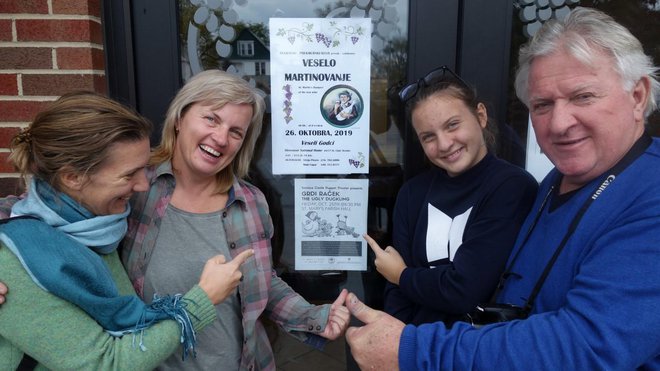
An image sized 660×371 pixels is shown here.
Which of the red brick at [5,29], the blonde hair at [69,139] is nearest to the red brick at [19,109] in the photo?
the red brick at [5,29]

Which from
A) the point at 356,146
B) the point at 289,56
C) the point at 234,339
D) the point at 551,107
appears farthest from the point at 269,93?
the point at 551,107

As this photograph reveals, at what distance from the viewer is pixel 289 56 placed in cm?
210

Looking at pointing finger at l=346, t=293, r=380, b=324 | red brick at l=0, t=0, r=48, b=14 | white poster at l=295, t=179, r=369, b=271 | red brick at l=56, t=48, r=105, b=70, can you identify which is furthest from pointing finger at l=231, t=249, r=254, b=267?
red brick at l=0, t=0, r=48, b=14

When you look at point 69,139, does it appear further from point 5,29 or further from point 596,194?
point 596,194

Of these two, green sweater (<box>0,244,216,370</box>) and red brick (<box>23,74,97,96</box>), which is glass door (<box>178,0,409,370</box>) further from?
green sweater (<box>0,244,216,370</box>)

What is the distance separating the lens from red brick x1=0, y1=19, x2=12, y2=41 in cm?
190

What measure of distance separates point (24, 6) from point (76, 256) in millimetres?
1331

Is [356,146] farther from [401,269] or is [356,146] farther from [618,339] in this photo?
[618,339]

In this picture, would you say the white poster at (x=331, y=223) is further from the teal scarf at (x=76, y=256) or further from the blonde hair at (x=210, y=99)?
the teal scarf at (x=76, y=256)

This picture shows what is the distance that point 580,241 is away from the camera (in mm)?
1138

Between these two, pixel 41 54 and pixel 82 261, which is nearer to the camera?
pixel 82 261

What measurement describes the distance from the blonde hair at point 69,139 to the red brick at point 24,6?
874 millimetres

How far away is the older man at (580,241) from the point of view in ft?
3.26

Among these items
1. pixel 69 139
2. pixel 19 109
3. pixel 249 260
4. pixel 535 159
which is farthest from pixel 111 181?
pixel 535 159
